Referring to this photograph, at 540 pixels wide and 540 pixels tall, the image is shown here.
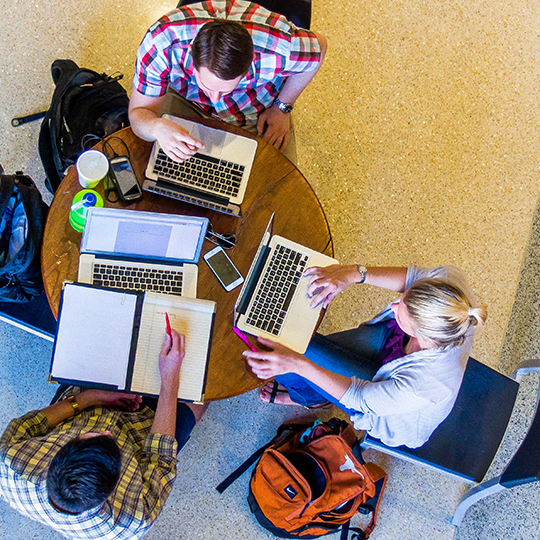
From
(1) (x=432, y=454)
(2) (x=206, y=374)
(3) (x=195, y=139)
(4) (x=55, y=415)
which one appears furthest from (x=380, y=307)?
(4) (x=55, y=415)

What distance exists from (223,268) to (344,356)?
0.61 m

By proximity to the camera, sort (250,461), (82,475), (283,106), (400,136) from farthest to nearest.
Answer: (400,136) → (250,461) → (283,106) → (82,475)

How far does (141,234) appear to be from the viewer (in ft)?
4.62

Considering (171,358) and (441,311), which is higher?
(441,311)

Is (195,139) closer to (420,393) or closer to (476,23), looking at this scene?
(420,393)

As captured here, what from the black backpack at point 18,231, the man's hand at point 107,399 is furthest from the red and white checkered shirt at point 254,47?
the man's hand at point 107,399

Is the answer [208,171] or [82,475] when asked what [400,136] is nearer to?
[208,171]

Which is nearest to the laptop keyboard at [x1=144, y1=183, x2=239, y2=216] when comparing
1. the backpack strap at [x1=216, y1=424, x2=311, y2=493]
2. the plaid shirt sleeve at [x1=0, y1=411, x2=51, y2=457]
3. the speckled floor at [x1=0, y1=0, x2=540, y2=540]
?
the plaid shirt sleeve at [x1=0, y1=411, x2=51, y2=457]

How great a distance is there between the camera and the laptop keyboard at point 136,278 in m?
1.42

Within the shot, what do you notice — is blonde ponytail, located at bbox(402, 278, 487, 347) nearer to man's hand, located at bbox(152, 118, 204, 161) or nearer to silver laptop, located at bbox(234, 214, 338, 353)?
silver laptop, located at bbox(234, 214, 338, 353)

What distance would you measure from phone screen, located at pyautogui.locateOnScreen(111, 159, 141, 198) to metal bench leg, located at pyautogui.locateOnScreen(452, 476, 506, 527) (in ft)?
4.96

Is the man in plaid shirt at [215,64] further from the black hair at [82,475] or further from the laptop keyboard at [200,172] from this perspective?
the black hair at [82,475]

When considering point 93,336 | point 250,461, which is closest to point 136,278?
point 93,336

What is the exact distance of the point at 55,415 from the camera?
5.01ft
